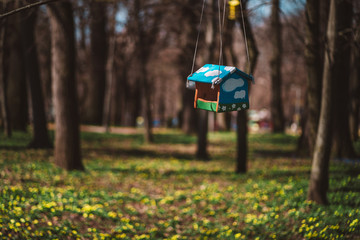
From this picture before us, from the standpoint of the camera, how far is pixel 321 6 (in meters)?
9.66

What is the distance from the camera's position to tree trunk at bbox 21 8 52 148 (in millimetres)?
11141

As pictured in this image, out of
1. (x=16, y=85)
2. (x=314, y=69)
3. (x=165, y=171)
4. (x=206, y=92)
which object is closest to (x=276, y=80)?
(x=314, y=69)

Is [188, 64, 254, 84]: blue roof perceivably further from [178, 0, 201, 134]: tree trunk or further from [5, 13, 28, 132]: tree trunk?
[5, 13, 28, 132]: tree trunk

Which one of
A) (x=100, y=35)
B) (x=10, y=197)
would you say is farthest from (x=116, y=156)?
(x=100, y=35)

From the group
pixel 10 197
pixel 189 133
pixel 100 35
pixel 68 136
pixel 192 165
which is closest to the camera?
pixel 10 197

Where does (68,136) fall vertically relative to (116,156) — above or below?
above

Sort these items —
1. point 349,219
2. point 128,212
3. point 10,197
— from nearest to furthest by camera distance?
point 349,219
point 10,197
point 128,212

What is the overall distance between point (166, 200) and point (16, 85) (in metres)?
9.54

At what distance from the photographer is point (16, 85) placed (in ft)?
46.7

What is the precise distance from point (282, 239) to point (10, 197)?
14.7ft

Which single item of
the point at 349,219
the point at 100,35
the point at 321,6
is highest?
the point at 100,35

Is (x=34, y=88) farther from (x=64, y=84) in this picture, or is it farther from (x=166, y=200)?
(x=166, y=200)

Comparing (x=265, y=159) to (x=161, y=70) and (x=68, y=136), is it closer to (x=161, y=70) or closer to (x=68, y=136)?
(x=68, y=136)

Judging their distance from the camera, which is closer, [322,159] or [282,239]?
[282,239]
